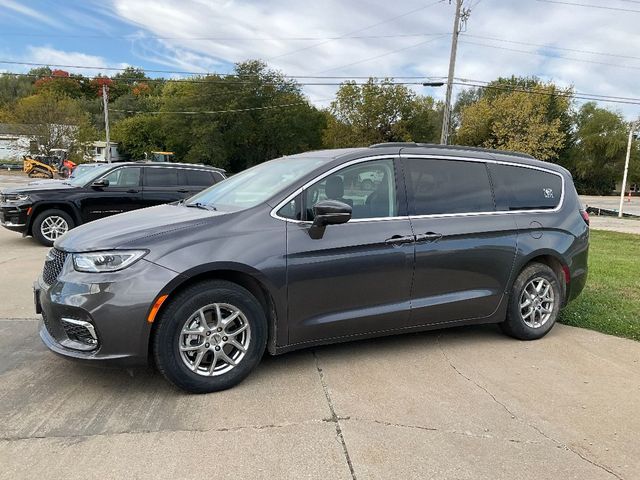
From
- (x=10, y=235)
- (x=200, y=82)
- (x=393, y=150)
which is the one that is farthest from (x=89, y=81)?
(x=393, y=150)

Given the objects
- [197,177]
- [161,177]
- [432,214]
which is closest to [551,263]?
[432,214]

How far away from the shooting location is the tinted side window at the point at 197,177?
1098 centimetres

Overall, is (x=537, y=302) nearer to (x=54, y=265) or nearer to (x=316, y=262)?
(x=316, y=262)

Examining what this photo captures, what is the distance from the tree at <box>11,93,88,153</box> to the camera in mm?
47250

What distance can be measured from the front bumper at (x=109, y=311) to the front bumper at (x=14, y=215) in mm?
7188

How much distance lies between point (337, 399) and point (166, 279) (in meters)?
1.43

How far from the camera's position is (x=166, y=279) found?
10.9ft

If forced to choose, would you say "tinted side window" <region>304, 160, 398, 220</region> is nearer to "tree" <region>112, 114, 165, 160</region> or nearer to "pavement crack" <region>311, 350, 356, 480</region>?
"pavement crack" <region>311, 350, 356, 480</region>

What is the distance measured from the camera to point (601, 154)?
69.8 meters

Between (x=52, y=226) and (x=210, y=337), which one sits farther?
(x=52, y=226)

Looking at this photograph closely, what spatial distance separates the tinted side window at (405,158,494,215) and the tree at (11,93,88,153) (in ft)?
168

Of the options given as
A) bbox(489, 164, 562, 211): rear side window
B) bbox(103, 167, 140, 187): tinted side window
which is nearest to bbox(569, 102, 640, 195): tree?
bbox(103, 167, 140, 187): tinted side window

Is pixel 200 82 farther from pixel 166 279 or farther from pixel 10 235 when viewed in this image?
pixel 166 279

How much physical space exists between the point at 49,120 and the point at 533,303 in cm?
5224
